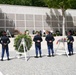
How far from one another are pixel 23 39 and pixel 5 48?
1.17 m

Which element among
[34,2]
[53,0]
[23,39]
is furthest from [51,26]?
[23,39]

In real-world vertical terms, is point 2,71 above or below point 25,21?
below

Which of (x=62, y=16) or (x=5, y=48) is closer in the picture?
(x=5, y=48)

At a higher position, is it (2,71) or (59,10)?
(59,10)

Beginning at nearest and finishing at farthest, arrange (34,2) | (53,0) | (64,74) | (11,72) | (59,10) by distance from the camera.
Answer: (64,74) < (11,72) < (53,0) < (59,10) < (34,2)


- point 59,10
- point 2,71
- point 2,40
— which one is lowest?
point 2,71

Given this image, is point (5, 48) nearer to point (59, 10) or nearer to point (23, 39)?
point (23, 39)

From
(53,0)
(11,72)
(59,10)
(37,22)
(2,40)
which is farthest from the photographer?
(59,10)

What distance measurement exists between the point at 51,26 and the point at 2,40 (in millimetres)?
24418

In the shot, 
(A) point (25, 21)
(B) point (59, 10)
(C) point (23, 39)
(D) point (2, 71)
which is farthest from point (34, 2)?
(D) point (2, 71)

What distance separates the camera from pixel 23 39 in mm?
16188

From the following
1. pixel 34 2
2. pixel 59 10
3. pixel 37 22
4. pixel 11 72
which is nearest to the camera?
pixel 11 72

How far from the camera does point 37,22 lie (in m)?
38.5

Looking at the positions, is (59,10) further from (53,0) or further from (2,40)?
(2,40)
